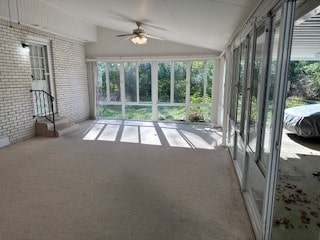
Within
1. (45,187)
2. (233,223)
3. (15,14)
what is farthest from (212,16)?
(15,14)

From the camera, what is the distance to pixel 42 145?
4.88 meters

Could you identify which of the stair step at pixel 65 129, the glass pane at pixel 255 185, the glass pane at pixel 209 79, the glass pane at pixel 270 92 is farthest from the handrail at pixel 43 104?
the glass pane at pixel 270 92

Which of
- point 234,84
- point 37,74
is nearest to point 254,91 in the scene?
point 234,84

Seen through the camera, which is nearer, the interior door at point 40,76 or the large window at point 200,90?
the interior door at point 40,76

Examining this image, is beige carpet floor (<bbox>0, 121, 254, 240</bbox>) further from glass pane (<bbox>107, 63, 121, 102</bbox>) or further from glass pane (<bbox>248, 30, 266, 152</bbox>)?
glass pane (<bbox>107, 63, 121, 102</bbox>)

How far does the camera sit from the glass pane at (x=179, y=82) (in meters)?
7.18

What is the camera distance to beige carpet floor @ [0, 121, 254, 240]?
2174mm

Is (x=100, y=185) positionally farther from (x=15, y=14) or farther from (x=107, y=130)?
(x=15, y=14)

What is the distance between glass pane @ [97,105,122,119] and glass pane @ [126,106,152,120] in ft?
1.07

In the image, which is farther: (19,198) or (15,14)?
(15,14)

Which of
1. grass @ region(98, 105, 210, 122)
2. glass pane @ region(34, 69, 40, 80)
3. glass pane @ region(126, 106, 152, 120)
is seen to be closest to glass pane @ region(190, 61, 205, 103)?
grass @ region(98, 105, 210, 122)

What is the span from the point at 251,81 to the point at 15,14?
4.73m

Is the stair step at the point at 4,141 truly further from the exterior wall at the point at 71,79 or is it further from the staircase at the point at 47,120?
the exterior wall at the point at 71,79

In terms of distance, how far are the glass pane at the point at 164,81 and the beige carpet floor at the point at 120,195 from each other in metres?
3.26
